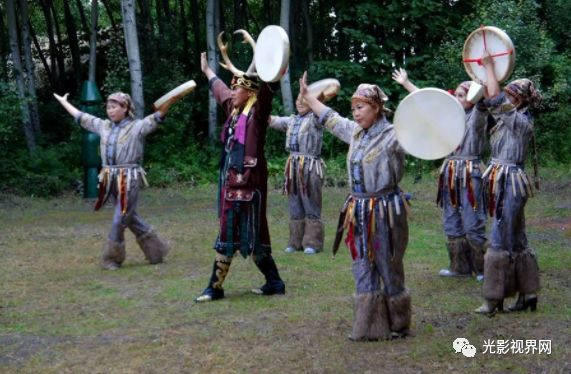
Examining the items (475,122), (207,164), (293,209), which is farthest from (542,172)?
(475,122)

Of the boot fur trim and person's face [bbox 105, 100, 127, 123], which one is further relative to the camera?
person's face [bbox 105, 100, 127, 123]

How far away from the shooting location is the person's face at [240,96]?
704cm

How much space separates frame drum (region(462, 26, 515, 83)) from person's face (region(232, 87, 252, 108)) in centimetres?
182

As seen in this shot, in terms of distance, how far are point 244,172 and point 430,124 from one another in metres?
2.09

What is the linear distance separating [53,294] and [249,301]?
197 centimetres

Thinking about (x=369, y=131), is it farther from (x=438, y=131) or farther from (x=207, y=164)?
(x=207, y=164)

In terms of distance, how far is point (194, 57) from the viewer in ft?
83.7

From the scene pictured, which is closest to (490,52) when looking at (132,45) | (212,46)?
(132,45)

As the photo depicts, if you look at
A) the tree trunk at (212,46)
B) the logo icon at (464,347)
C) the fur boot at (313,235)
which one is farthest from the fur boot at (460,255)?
the tree trunk at (212,46)

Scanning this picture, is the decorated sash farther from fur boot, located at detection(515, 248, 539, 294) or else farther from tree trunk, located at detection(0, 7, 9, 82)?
tree trunk, located at detection(0, 7, 9, 82)

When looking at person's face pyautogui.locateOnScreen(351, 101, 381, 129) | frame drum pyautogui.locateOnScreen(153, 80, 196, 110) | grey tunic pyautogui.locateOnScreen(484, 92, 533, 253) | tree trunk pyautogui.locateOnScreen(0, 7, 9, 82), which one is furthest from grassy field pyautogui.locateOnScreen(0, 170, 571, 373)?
tree trunk pyautogui.locateOnScreen(0, 7, 9, 82)

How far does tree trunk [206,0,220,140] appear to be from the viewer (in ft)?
65.3

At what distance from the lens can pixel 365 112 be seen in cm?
577

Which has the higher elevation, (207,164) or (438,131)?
(438,131)
